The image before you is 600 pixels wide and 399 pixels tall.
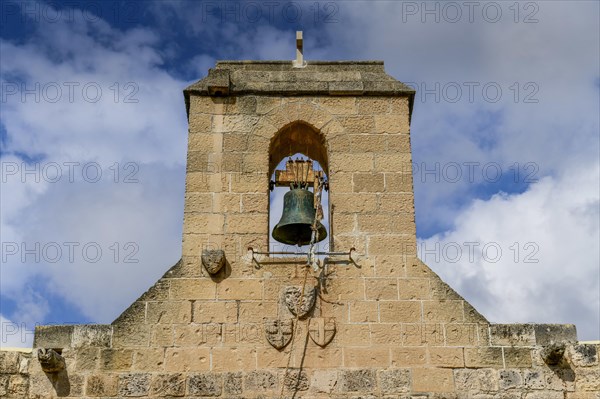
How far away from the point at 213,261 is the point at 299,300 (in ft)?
3.02

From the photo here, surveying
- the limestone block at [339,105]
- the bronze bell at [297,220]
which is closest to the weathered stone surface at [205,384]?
the bronze bell at [297,220]

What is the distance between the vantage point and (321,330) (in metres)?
7.88

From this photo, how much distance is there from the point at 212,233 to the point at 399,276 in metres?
1.91

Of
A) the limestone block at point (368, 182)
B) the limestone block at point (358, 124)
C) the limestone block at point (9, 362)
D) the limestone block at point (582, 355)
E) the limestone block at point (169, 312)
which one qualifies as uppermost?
the limestone block at point (358, 124)

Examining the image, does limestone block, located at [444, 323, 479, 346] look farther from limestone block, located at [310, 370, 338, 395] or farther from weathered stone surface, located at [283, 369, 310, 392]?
weathered stone surface, located at [283, 369, 310, 392]

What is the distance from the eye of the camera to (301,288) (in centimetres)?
803

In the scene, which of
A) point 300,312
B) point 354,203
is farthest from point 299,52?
point 300,312

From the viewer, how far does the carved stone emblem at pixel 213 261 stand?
8086mm

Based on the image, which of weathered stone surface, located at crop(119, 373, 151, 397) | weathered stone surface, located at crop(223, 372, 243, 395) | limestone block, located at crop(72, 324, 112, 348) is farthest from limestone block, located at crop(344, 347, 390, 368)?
limestone block, located at crop(72, 324, 112, 348)

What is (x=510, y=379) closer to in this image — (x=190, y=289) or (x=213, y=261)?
(x=213, y=261)

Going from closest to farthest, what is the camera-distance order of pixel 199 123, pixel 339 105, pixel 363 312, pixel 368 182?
pixel 363 312
pixel 368 182
pixel 199 123
pixel 339 105

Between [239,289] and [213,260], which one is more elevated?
[213,260]

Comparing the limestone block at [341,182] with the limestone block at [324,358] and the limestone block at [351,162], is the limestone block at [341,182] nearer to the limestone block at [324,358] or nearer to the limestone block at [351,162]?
the limestone block at [351,162]

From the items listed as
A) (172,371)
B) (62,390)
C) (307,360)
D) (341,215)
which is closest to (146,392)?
(172,371)
